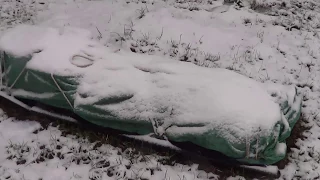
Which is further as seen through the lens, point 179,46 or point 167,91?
point 179,46

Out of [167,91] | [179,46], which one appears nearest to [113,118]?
[167,91]

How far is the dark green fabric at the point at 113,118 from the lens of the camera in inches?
127

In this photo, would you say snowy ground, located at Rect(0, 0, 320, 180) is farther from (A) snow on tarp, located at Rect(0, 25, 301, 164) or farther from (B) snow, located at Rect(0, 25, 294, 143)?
(B) snow, located at Rect(0, 25, 294, 143)

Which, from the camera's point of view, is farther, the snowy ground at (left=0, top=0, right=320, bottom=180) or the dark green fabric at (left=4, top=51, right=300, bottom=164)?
the snowy ground at (left=0, top=0, right=320, bottom=180)

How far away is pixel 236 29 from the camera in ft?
18.8

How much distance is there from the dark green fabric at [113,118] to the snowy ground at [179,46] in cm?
38

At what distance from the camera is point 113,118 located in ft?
11.7

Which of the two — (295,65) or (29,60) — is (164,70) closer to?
(29,60)

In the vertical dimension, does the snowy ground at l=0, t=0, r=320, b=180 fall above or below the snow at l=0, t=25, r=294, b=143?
below

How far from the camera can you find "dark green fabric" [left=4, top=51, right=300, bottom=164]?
3.22 meters

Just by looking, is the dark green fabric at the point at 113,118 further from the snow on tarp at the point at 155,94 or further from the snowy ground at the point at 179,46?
the snowy ground at the point at 179,46

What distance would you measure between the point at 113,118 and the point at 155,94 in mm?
473

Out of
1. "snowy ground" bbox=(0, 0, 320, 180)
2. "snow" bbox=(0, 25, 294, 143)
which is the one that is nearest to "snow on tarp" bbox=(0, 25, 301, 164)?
"snow" bbox=(0, 25, 294, 143)

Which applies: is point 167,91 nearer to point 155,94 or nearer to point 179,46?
point 155,94
